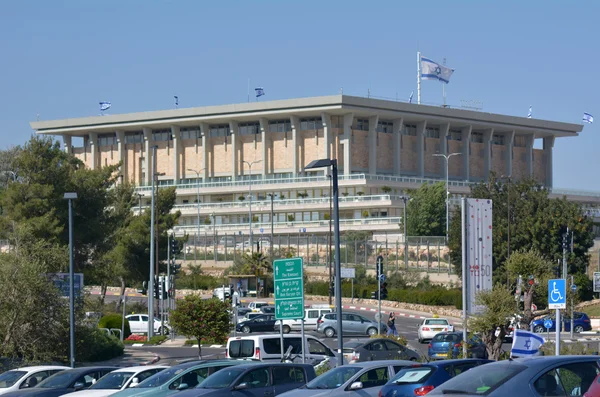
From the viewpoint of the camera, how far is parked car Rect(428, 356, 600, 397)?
12633 mm

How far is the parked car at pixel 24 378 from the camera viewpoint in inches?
953

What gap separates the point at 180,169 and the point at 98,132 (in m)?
13.4

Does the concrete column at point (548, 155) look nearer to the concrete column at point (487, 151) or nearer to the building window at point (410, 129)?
the concrete column at point (487, 151)

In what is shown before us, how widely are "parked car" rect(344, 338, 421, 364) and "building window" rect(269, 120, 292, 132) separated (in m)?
86.7

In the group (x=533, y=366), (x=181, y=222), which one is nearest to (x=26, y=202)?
(x=533, y=366)

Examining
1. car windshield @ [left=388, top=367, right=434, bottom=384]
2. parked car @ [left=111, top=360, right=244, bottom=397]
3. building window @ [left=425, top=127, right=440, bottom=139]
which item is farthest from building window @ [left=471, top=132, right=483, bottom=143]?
car windshield @ [left=388, top=367, right=434, bottom=384]

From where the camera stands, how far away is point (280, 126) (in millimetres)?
121562

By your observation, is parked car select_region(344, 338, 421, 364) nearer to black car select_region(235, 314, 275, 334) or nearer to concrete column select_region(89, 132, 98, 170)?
black car select_region(235, 314, 275, 334)

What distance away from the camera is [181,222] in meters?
124

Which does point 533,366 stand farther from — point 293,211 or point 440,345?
point 293,211

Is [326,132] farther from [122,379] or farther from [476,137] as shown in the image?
[122,379]

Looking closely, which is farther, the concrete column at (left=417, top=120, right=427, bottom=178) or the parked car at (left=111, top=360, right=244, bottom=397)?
the concrete column at (left=417, top=120, right=427, bottom=178)

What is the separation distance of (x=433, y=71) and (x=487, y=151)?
19.1 m

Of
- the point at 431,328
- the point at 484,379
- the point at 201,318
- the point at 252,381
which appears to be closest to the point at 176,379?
the point at 252,381
